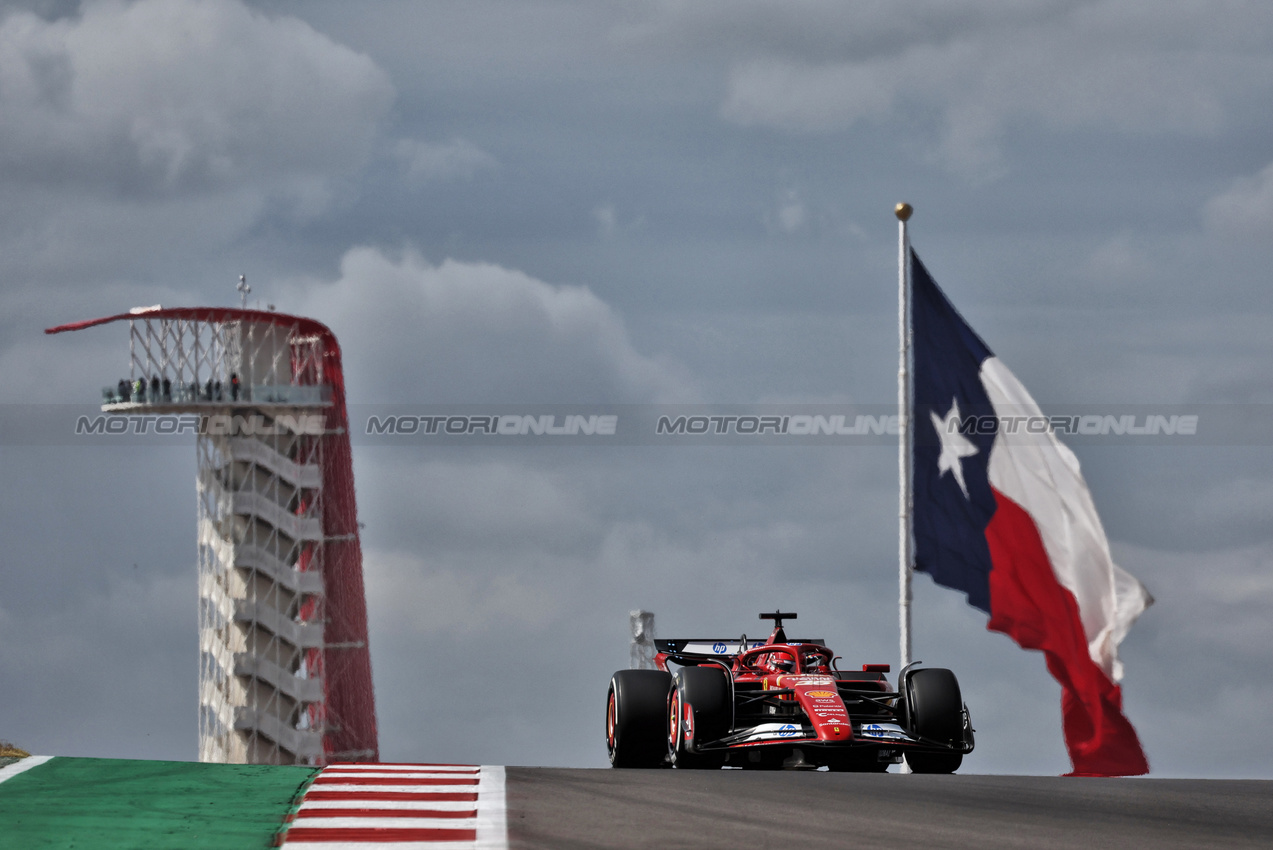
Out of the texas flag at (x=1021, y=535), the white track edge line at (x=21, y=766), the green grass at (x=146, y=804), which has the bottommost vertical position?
the green grass at (x=146, y=804)

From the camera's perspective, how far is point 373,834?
12430 mm

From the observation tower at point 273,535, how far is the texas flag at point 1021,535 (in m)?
51.9

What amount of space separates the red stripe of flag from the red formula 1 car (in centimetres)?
654

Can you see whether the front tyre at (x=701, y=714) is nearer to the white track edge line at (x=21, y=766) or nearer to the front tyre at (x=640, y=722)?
the front tyre at (x=640, y=722)

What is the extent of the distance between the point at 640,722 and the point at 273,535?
57562mm

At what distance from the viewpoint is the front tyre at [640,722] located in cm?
1925

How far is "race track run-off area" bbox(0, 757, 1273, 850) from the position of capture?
482 inches

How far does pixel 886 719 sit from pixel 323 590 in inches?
2358

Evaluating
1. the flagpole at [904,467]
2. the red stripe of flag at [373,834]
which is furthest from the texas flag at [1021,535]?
the red stripe of flag at [373,834]

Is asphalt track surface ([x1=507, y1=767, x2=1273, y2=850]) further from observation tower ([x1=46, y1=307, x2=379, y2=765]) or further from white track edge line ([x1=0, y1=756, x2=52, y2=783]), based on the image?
observation tower ([x1=46, y1=307, x2=379, y2=765])

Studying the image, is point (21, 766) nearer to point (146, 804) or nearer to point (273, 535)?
point (146, 804)

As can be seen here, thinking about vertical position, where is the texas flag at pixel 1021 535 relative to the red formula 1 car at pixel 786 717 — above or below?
above

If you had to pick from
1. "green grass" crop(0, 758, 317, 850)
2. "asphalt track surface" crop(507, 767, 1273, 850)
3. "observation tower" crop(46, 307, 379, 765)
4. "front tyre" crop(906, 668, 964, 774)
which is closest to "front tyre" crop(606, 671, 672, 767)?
"asphalt track surface" crop(507, 767, 1273, 850)

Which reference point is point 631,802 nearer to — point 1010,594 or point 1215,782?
point 1215,782
